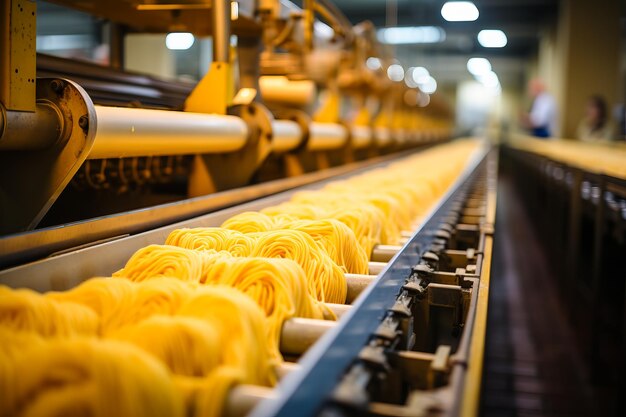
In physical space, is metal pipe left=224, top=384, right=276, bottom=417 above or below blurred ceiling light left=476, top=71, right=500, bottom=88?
below

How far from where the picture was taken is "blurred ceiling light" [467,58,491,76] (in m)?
26.3

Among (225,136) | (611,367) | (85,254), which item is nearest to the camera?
(85,254)

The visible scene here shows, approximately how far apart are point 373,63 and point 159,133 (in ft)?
17.6

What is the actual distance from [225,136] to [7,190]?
43.6 inches

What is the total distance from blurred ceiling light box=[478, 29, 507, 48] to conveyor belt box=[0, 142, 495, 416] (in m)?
19.8

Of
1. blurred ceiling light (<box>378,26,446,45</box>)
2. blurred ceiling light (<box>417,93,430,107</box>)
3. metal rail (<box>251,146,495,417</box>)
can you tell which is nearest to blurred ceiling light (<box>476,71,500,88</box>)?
blurred ceiling light (<box>378,26,446,45</box>)

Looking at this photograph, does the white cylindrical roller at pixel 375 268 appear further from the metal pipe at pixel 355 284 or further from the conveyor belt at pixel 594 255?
the conveyor belt at pixel 594 255

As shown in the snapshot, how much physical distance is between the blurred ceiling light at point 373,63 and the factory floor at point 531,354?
2615 millimetres

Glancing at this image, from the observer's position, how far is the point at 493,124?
27.4 meters

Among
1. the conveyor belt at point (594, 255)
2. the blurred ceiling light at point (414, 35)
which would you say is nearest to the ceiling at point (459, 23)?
the blurred ceiling light at point (414, 35)

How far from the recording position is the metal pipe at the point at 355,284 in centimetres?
151

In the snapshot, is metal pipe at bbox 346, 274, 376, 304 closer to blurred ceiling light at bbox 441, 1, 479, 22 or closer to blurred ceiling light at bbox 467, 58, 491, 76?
blurred ceiling light at bbox 441, 1, 479, 22

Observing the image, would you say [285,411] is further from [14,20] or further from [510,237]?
[510,237]

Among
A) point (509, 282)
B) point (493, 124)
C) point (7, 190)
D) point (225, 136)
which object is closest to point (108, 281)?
point (7, 190)
